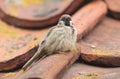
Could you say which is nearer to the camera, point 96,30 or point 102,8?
point 96,30

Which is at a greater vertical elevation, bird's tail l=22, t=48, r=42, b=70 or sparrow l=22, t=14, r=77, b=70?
sparrow l=22, t=14, r=77, b=70

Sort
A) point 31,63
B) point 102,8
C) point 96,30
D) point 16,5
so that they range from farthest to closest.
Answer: point 16,5 < point 102,8 < point 96,30 < point 31,63

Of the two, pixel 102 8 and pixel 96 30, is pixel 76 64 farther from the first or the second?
pixel 102 8

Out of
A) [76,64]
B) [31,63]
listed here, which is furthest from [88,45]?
[31,63]

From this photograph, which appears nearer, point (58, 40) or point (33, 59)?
point (33, 59)

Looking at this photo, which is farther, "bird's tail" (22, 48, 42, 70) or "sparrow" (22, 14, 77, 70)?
"sparrow" (22, 14, 77, 70)

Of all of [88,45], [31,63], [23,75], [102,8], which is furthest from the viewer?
[102,8]

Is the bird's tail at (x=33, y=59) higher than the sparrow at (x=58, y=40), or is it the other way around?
→ the sparrow at (x=58, y=40)
